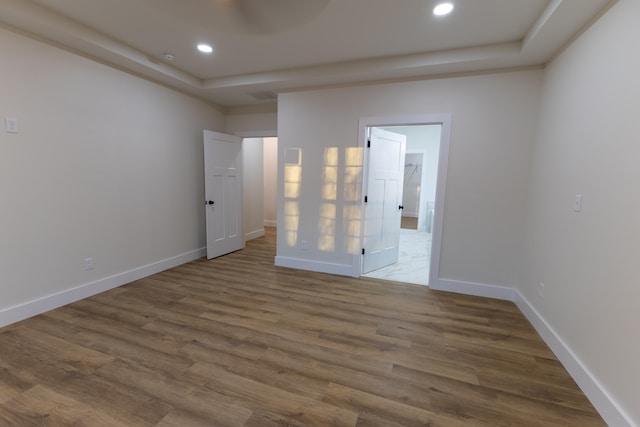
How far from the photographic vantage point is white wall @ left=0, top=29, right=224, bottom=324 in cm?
239

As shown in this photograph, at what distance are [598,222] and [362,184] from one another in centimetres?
228

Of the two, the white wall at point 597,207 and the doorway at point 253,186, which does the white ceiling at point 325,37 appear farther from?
the doorway at point 253,186

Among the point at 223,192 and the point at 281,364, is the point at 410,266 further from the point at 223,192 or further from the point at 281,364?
the point at 223,192

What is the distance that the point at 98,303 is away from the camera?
2.84 metres

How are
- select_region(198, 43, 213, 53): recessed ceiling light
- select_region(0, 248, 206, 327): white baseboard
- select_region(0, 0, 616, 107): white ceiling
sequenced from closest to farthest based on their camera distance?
select_region(0, 0, 616, 107): white ceiling, select_region(0, 248, 206, 327): white baseboard, select_region(198, 43, 213, 53): recessed ceiling light

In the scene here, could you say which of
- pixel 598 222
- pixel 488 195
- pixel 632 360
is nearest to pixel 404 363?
pixel 632 360

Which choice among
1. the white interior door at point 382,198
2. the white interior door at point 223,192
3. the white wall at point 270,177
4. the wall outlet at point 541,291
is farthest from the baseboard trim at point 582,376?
the white wall at point 270,177

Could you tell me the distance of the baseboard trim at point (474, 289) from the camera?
3.13 m

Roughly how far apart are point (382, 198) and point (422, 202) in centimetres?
415

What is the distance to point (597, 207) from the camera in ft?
5.91

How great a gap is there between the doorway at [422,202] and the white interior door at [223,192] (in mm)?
2360

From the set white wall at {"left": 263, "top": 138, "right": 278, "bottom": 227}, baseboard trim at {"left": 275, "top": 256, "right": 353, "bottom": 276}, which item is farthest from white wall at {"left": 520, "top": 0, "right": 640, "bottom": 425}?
white wall at {"left": 263, "top": 138, "right": 278, "bottom": 227}

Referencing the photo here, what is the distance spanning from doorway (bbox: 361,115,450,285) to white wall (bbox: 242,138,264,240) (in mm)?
2809

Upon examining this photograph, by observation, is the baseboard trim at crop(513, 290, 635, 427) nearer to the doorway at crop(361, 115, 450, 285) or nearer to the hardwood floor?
the hardwood floor
